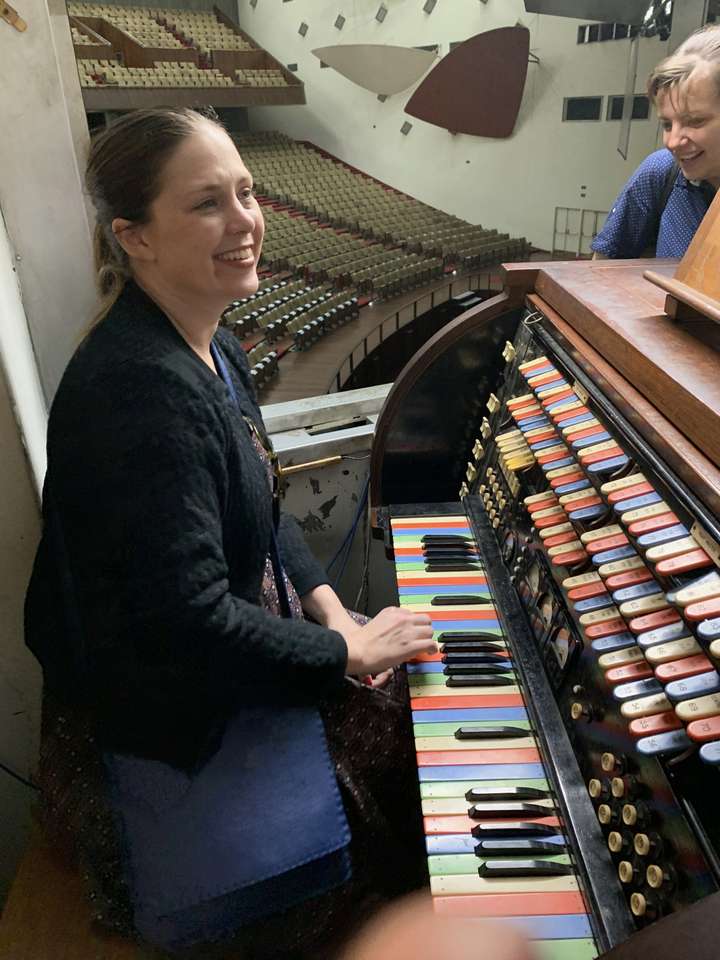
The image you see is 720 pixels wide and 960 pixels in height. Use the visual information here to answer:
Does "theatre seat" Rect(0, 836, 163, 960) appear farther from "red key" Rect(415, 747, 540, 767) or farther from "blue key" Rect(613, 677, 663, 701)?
"blue key" Rect(613, 677, 663, 701)

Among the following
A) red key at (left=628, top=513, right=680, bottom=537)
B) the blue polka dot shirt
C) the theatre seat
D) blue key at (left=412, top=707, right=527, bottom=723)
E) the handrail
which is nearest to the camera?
red key at (left=628, top=513, right=680, bottom=537)

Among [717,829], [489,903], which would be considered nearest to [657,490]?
[717,829]

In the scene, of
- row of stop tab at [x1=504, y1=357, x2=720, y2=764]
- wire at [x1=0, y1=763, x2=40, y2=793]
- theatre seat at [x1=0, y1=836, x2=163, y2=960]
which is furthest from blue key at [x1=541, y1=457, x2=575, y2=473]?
wire at [x1=0, y1=763, x2=40, y2=793]

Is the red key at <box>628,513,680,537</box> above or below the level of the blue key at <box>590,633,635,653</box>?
above

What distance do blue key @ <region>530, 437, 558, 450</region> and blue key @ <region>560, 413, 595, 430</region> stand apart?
7 centimetres

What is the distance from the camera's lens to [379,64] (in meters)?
3.29

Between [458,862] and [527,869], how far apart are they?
9 centimetres

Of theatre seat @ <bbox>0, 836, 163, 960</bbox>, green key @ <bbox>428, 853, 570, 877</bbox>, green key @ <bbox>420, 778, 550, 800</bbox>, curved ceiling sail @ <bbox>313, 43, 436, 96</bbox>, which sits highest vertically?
curved ceiling sail @ <bbox>313, 43, 436, 96</bbox>

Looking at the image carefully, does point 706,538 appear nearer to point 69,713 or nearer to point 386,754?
point 386,754

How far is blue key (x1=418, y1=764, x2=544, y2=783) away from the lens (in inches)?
35.5

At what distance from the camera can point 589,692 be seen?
90 cm

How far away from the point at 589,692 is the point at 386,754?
387mm

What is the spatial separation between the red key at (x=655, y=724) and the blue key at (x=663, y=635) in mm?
72

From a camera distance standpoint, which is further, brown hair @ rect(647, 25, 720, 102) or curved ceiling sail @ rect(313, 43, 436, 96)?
curved ceiling sail @ rect(313, 43, 436, 96)
